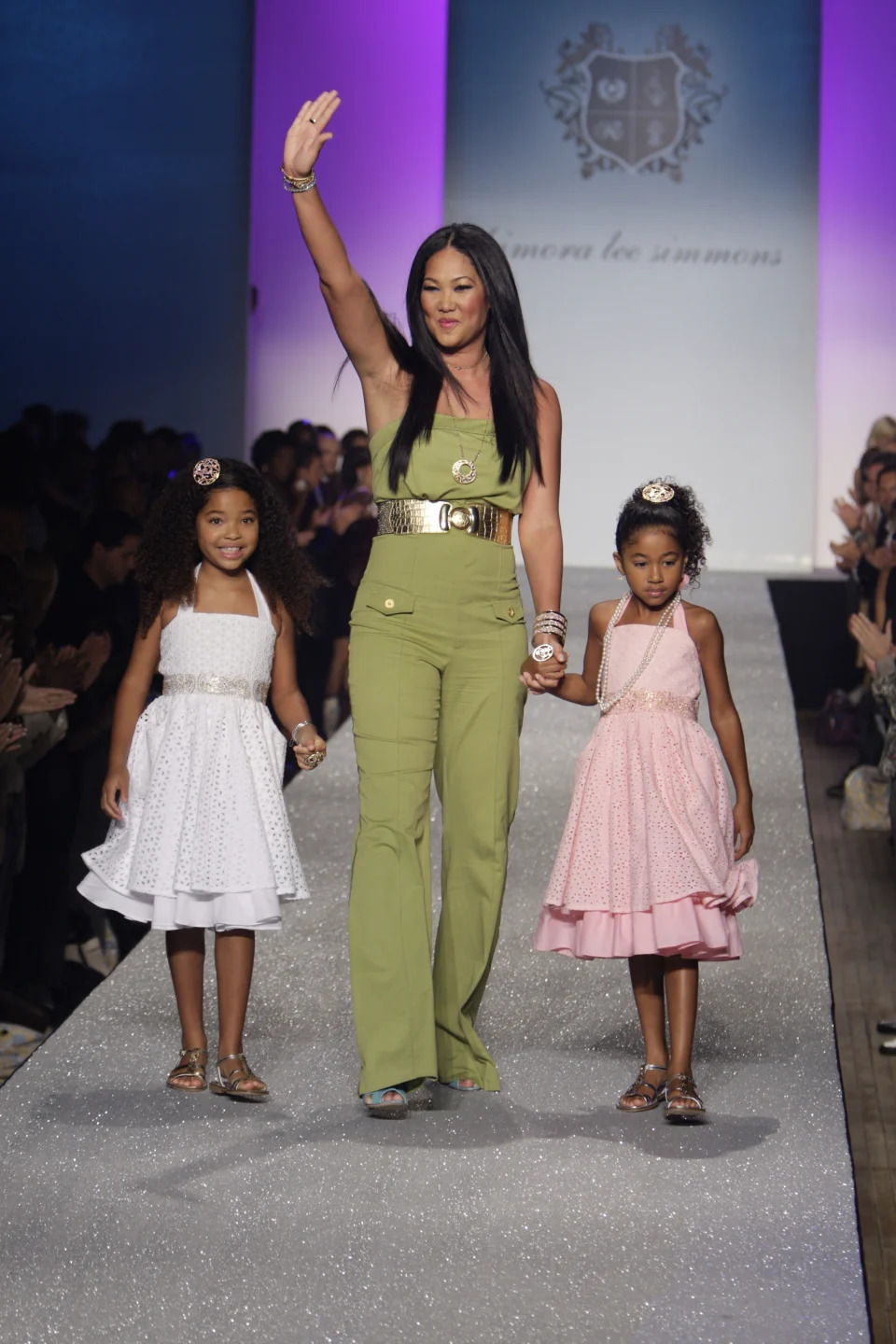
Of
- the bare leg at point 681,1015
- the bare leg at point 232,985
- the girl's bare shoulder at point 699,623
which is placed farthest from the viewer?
the girl's bare shoulder at point 699,623

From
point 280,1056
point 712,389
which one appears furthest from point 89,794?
point 712,389

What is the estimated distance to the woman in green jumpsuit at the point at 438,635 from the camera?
106 inches

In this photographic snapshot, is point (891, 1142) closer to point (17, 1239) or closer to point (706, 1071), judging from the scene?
point (706, 1071)

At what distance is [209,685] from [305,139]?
2.75 feet

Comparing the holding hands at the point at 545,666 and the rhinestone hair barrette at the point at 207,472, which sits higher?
the rhinestone hair barrette at the point at 207,472

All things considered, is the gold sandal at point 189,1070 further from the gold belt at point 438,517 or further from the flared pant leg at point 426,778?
the gold belt at point 438,517

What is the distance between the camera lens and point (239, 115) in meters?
10.4

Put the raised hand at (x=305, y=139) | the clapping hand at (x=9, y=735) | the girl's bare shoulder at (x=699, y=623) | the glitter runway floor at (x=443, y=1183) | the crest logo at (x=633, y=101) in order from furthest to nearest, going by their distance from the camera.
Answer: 1. the crest logo at (x=633, y=101)
2. the clapping hand at (x=9, y=735)
3. the girl's bare shoulder at (x=699, y=623)
4. the raised hand at (x=305, y=139)
5. the glitter runway floor at (x=443, y=1183)

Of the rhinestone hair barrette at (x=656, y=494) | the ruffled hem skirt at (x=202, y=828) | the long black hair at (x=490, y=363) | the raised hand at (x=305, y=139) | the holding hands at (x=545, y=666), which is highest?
the raised hand at (x=305, y=139)

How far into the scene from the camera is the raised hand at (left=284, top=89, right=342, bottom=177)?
8.54 feet

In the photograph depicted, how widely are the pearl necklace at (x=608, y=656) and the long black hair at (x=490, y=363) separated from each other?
0.31 metres

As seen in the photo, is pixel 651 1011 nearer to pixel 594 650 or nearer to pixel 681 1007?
pixel 681 1007

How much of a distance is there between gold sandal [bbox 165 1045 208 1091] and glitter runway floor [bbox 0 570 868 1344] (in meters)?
0.03

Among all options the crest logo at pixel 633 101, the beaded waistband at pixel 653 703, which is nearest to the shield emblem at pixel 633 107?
the crest logo at pixel 633 101
